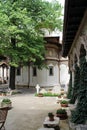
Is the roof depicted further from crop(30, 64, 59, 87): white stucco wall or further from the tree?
crop(30, 64, 59, 87): white stucco wall

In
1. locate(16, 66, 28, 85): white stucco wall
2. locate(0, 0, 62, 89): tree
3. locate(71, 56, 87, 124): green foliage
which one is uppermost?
locate(0, 0, 62, 89): tree

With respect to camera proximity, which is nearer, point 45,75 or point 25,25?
point 25,25

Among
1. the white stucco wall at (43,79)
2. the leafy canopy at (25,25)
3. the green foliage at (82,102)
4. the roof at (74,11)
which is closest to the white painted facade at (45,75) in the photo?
the white stucco wall at (43,79)

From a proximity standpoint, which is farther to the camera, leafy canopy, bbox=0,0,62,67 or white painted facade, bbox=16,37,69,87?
white painted facade, bbox=16,37,69,87

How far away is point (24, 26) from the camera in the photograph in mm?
28562

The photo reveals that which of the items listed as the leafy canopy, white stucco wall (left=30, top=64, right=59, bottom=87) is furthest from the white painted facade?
the leafy canopy

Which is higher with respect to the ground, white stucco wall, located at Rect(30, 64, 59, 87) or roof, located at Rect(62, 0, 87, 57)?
roof, located at Rect(62, 0, 87, 57)

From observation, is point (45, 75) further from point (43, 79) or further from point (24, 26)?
point (24, 26)

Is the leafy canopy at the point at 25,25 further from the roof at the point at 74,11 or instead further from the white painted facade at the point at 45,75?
the roof at the point at 74,11

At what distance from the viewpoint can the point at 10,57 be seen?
2861 centimetres

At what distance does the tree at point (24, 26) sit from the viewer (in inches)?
1085

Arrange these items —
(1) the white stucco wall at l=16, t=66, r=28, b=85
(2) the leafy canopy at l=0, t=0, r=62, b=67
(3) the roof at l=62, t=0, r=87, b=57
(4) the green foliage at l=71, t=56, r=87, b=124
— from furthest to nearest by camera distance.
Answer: (1) the white stucco wall at l=16, t=66, r=28, b=85 → (2) the leafy canopy at l=0, t=0, r=62, b=67 → (4) the green foliage at l=71, t=56, r=87, b=124 → (3) the roof at l=62, t=0, r=87, b=57

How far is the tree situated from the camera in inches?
1085

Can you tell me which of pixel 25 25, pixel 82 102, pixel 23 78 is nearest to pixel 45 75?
pixel 23 78
